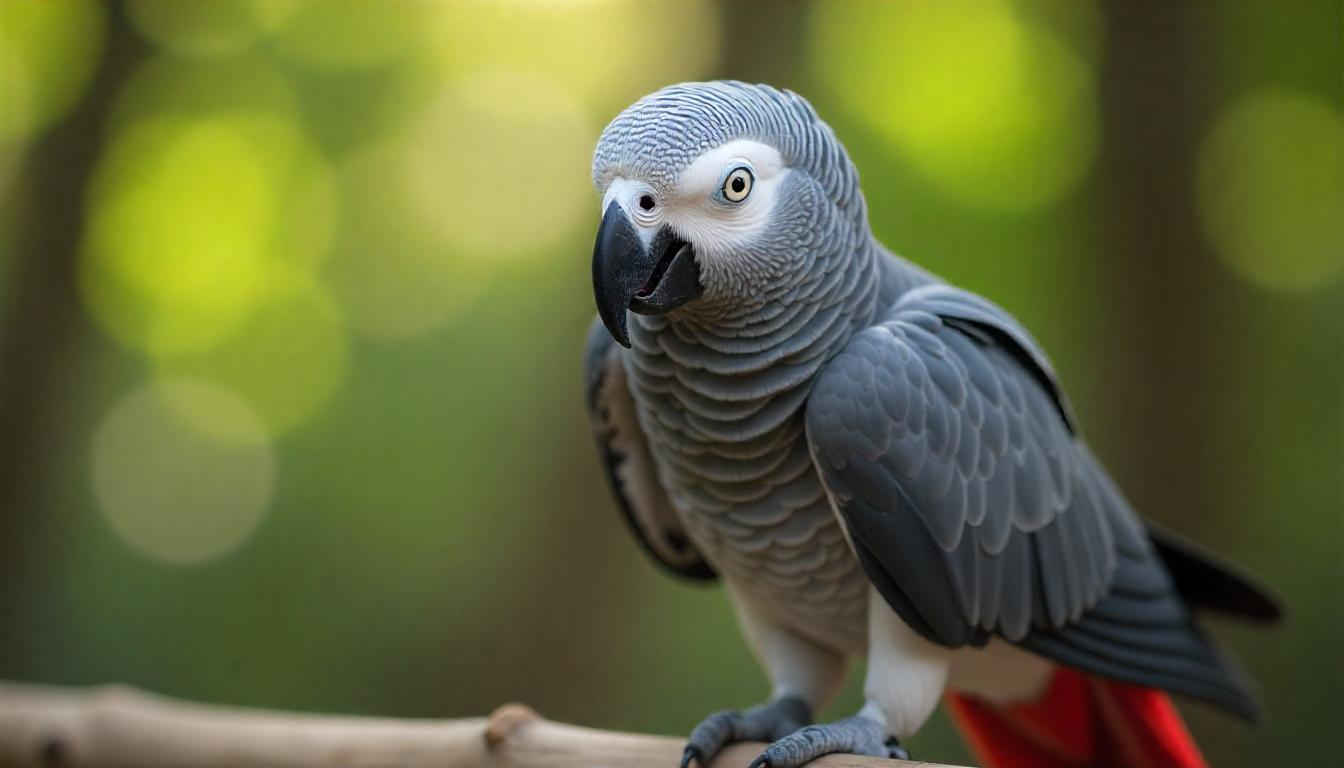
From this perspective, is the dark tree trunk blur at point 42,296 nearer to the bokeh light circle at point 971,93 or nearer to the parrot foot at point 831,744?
the bokeh light circle at point 971,93

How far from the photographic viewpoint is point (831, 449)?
87 centimetres

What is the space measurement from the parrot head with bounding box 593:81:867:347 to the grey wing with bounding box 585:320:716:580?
20cm

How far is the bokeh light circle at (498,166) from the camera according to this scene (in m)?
2.55

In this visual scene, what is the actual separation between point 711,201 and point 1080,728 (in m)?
0.82

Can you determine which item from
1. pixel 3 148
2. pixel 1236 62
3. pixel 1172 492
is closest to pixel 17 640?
pixel 3 148

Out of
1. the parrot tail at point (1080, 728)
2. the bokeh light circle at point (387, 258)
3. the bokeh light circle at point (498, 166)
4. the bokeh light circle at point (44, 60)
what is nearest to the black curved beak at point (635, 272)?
the parrot tail at point (1080, 728)

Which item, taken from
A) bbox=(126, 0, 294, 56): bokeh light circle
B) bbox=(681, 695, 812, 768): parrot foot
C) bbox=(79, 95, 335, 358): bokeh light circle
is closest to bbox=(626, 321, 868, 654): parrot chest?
bbox=(681, 695, 812, 768): parrot foot

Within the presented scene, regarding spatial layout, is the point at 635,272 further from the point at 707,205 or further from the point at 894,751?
the point at 894,751

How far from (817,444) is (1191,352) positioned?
1453 millimetres

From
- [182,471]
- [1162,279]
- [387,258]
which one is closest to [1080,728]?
[1162,279]

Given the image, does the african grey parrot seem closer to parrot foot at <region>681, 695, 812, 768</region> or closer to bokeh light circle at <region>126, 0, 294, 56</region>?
parrot foot at <region>681, 695, 812, 768</region>

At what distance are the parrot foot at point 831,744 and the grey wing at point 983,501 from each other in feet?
0.36

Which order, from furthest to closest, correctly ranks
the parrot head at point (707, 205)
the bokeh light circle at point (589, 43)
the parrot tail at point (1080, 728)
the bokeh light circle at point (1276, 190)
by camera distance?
the bokeh light circle at point (589, 43) < the bokeh light circle at point (1276, 190) < the parrot tail at point (1080, 728) < the parrot head at point (707, 205)

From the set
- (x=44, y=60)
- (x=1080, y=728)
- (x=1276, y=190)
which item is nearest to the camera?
(x=1080, y=728)
